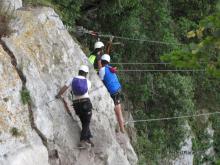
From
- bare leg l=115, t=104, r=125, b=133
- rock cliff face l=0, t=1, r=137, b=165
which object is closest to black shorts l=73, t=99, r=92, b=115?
rock cliff face l=0, t=1, r=137, b=165

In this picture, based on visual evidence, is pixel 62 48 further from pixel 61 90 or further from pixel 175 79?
pixel 175 79

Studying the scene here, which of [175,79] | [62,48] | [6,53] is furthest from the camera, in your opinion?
[175,79]

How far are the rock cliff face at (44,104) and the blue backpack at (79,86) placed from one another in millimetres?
469

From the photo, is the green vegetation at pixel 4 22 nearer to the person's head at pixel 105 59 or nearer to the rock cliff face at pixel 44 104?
the rock cliff face at pixel 44 104

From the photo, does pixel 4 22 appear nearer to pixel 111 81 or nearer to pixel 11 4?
pixel 11 4

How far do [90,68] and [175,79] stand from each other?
4255mm

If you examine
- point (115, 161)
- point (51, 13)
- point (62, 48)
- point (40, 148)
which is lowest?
point (115, 161)

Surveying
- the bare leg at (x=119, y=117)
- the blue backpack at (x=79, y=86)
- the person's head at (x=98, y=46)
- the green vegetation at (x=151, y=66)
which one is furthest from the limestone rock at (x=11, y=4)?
the bare leg at (x=119, y=117)

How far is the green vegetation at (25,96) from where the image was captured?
8.51 meters

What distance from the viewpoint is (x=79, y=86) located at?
9008mm

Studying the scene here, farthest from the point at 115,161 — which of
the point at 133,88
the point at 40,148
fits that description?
the point at 133,88

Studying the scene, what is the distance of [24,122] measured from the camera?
8406mm

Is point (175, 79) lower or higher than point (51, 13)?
Answer: lower

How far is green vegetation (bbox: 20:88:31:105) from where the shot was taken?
8.51 m
